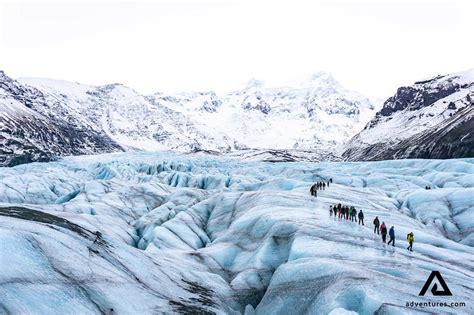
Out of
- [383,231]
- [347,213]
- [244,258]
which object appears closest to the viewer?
[383,231]

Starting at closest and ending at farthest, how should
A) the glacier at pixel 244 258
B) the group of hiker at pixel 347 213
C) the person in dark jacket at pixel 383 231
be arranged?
1. the glacier at pixel 244 258
2. the person in dark jacket at pixel 383 231
3. the group of hiker at pixel 347 213

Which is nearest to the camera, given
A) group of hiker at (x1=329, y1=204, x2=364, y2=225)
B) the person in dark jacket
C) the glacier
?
the glacier

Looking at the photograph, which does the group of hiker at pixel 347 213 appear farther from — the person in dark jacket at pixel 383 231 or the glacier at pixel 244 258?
the person in dark jacket at pixel 383 231

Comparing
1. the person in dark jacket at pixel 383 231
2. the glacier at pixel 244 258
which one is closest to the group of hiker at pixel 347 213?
the glacier at pixel 244 258

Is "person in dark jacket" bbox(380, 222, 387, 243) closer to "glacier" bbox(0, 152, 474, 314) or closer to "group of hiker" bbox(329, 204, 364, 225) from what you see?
"glacier" bbox(0, 152, 474, 314)

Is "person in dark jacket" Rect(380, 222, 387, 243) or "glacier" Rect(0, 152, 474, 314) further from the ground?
"person in dark jacket" Rect(380, 222, 387, 243)

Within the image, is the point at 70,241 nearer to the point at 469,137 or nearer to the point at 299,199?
the point at 299,199

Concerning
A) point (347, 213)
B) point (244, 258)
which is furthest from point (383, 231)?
point (244, 258)

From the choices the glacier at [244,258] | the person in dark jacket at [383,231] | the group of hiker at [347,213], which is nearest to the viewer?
the glacier at [244,258]

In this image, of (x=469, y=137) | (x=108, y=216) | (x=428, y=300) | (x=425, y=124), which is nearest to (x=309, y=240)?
(x=428, y=300)

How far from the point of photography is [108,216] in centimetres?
4856

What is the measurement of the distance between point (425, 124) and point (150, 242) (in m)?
187

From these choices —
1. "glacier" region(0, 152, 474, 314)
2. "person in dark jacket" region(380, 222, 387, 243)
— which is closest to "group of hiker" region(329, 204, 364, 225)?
"glacier" region(0, 152, 474, 314)

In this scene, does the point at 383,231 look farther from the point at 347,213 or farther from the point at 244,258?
the point at 244,258
